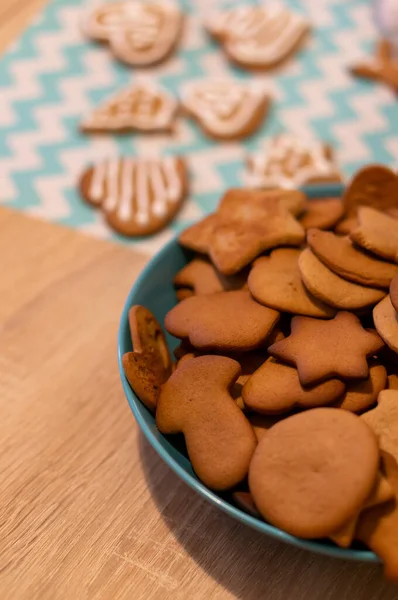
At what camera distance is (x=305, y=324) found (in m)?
0.63

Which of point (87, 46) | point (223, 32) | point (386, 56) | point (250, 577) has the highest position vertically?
point (87, 46)

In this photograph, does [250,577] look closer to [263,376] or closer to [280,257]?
[263,376]

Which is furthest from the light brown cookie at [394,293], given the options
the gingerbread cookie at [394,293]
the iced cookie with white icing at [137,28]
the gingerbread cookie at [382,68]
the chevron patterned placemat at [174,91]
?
the iced cookie with white icing at [137,28]

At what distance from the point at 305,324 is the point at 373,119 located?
27.4 inches

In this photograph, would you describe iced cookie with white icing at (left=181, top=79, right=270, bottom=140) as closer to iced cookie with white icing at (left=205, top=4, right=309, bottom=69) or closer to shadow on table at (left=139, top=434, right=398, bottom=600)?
iced cookie with white icing at (left=205, top=4, right=309, bottom=69)

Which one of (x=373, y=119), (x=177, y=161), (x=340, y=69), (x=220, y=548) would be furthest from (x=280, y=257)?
(x=340, y=69)

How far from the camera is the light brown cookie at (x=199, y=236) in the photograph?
74 centimetres

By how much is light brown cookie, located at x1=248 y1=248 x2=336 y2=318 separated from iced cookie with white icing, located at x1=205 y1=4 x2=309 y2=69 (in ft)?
2.40

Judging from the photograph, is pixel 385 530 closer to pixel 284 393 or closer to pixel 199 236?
pixel 284 393

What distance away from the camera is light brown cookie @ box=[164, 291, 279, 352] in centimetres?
61

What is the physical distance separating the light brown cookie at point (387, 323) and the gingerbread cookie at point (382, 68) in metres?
0.76

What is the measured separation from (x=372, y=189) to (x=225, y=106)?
49cm

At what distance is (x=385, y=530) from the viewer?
505 mm

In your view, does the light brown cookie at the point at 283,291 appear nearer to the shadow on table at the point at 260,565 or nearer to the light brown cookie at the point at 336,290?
the light brown cookie at the point at 336,290
